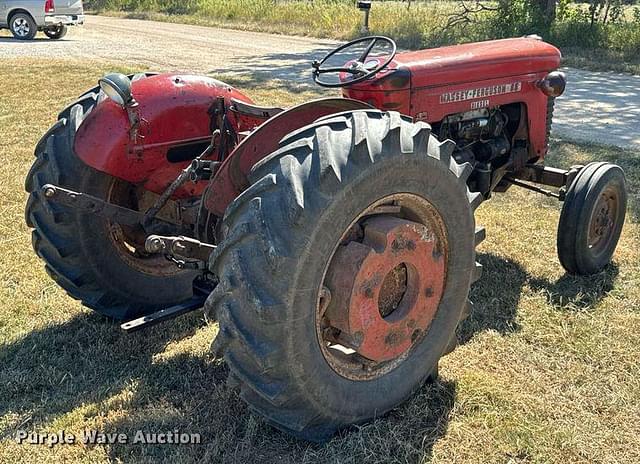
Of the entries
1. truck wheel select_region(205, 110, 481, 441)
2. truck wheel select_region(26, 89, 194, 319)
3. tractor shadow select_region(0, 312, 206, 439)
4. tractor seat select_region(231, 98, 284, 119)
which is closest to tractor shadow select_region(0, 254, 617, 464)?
tractor shadow select_region(0, 312, 206, 439)

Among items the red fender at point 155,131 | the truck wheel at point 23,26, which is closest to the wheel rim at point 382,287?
the red fender at point 155,131

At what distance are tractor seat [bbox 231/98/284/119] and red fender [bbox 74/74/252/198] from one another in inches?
1.6

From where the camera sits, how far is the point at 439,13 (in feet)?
56.0

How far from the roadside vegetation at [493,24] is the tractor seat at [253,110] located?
35.7 feet

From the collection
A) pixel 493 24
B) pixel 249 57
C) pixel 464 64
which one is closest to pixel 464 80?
pixel 464 64

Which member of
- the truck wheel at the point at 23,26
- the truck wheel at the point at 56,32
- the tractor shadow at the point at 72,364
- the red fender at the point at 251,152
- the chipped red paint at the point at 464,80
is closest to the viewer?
the red fender at the point at 251,152

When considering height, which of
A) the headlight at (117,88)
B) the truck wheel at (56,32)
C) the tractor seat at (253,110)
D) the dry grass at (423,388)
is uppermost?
the headlight at (117,88)

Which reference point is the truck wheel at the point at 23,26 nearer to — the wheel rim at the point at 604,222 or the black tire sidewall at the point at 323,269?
the wheel rim at the point at 604,222

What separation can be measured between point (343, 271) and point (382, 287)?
0.26 meters

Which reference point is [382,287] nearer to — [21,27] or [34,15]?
[34,15]

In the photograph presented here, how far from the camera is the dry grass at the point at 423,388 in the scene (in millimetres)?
2570

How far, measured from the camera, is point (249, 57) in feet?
45.4

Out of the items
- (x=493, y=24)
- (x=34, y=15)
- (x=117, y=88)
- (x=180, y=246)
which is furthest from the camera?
(x=34, y=15)

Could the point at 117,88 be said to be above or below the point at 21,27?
above
